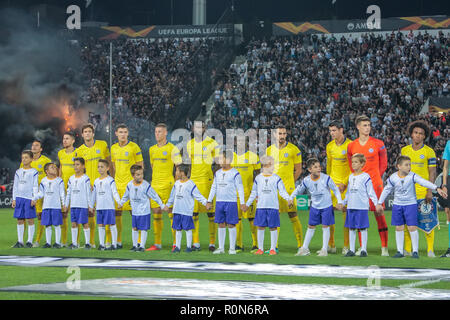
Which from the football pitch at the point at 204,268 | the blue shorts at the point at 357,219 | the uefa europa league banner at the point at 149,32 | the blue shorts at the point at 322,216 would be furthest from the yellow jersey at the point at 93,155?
the uefa europa league banner at the point at 149,32

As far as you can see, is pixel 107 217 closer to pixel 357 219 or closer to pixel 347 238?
pixel 347 238

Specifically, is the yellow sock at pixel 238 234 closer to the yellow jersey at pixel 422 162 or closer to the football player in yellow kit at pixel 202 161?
the football player in yellow kit at pixel 202 161

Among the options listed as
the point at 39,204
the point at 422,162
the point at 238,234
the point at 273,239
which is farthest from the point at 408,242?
the point at 39,204

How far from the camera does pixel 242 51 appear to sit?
126 ft

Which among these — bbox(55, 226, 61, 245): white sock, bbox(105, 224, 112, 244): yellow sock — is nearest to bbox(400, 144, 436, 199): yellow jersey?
bbox(105, 224, 112, 244): yellow sock

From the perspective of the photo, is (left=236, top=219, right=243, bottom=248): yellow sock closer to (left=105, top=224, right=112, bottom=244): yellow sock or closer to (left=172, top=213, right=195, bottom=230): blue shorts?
(left=172, top=213, right=195, bottom=230): blue shorts

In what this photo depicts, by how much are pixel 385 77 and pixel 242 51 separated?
26.6ft

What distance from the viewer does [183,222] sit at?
509 inches

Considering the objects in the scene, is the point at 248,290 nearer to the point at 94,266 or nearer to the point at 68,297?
the point at 68,297

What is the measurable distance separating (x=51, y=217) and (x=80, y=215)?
650 millimetres

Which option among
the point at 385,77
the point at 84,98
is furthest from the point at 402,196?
the point at 84,98

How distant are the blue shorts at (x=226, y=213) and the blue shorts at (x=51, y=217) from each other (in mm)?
3041

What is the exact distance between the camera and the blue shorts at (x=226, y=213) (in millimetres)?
12898

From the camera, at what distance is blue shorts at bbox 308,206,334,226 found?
12484mm
